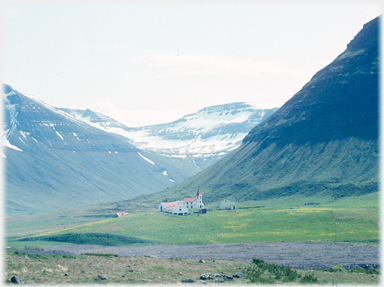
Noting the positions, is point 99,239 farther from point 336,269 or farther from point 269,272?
point 336,269

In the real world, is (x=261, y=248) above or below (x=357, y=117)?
below

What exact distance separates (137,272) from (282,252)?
33.8m

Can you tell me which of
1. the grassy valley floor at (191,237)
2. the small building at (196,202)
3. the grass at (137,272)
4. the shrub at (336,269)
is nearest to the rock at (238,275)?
the grass at (137,272)

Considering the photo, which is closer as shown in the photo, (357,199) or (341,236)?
(341,236)

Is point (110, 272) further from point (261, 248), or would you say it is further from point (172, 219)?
point (172, 219)

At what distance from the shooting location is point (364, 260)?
63.8 meters

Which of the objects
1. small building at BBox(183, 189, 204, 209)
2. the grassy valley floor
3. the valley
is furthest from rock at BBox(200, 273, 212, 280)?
small building at BBox(183, 189, 204, 209)

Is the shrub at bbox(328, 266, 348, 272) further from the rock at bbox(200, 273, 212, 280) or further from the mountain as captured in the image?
the mountain

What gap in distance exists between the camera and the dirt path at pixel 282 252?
63.0 metres

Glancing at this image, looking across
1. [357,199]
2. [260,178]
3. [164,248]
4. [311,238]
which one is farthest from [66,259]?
[260,178]

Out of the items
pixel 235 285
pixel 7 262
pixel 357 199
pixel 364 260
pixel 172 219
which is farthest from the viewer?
pixel 357 199

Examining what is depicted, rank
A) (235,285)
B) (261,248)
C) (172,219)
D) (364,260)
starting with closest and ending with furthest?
(235,285) → (364,260) → (261,248) → (172,219)

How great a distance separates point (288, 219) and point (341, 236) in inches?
806

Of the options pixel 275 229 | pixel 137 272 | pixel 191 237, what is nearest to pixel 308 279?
Answer: pixel 137 272
